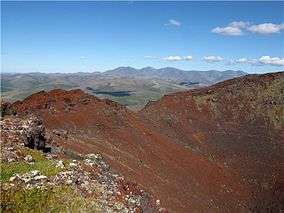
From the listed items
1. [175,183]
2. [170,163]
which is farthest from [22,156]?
[170,163]

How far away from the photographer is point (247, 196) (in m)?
66.4

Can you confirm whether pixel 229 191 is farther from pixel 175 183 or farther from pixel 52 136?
pixel 52 136

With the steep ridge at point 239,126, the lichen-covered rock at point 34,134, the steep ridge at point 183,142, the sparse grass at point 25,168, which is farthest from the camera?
the steep ridge at point 239,126

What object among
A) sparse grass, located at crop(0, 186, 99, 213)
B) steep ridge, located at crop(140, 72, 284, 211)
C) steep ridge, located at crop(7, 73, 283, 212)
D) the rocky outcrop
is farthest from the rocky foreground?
steep ridge, located at crop(140, 72, 284, 211)

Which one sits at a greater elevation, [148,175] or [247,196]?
[148,175]

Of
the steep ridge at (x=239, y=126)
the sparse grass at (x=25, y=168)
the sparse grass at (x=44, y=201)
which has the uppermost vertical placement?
the sparse grass at (x=25, y=168)

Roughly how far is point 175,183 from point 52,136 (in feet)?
61.5

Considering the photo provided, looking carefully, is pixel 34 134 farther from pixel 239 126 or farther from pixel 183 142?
pixel 239 126

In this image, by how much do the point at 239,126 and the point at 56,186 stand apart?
74.9 meters

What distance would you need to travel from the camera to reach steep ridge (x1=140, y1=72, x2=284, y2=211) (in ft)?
243

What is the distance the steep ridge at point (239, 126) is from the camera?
74.0 metres

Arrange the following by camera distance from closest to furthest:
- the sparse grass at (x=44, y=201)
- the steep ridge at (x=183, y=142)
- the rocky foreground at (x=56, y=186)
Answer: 1. the sparse grass at (x=44, y=201)
2. the rocky foreground at (x=56, y=186)
3. the steep ridge at (x=183, y=142)

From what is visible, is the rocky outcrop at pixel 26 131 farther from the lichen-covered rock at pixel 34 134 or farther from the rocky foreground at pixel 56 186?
the rocky foreground at pixel 56 186

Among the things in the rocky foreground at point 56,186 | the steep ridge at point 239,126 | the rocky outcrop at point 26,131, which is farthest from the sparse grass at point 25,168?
the steep ridge at point 239,126
